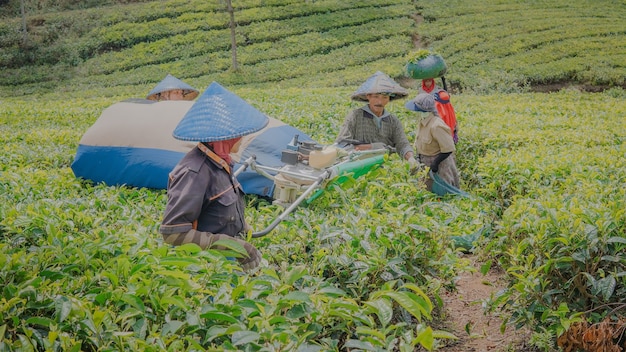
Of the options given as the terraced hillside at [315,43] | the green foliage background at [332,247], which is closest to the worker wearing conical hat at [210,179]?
the green foliage background at [332,247]

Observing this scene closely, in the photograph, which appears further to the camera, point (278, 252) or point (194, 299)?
point (278, 252)

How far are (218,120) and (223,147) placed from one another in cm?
15

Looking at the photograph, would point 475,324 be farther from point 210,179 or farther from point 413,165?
point 210,179

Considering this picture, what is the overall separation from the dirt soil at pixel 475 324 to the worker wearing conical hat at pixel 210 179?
1.44m

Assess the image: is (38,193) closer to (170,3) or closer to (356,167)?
(356,167)

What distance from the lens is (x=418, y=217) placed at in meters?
3.63

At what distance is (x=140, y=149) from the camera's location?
219 inches

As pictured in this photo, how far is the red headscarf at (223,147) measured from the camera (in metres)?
3.26

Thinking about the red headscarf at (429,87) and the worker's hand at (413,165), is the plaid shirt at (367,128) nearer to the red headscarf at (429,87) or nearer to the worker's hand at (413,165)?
the worker's hand at (413,165)

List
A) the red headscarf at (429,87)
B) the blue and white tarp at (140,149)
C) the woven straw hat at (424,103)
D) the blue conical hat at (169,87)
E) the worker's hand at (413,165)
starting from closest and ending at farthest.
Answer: the worker's hand at (413,165)
the blue and white tarp at (140,149)
the woven straw hat at (424,103)
the blue conical hat at (169,87)
the red headscarf at (429,87)

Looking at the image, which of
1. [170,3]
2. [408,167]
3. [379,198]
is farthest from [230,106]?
[170,3]

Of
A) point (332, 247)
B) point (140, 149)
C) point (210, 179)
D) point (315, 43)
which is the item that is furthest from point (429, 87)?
point (315, 43)

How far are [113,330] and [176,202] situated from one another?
3.70ft

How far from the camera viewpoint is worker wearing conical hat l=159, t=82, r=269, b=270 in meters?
3.07
